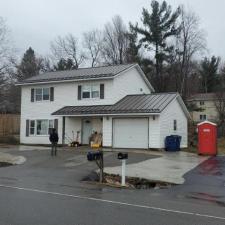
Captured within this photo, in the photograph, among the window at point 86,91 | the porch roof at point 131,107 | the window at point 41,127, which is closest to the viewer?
the porch roof at point 131,107

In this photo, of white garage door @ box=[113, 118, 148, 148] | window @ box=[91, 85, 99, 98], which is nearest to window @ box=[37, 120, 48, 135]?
window @ box=[91, 85, 99, 98]

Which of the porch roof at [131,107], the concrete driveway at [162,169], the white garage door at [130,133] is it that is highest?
the porch roof at [131,107]

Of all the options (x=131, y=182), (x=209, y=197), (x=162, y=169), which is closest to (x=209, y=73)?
(x=162, y=169)

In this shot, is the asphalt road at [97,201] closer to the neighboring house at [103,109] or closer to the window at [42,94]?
the neighboring house at [103,109]

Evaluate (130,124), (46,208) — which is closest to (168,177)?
(46,208)

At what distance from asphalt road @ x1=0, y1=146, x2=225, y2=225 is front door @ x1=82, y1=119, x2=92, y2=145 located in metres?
16.4

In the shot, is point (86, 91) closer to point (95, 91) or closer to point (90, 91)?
point (90, 91)

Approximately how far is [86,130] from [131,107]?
5387mm

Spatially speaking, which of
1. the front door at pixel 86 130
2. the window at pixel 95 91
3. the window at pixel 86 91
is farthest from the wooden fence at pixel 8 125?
the window at pixel 95 91

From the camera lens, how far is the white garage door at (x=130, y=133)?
34.1 metres

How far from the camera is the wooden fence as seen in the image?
48.2 metres

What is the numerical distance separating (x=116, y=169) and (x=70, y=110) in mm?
16510

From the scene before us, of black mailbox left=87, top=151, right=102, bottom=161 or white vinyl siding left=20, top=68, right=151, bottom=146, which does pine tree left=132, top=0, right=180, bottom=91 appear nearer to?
white vinyl siding left=20, top=68, right=151, bottom=146

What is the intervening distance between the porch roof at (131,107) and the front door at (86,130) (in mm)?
1385
